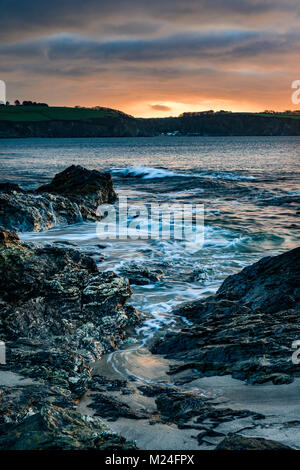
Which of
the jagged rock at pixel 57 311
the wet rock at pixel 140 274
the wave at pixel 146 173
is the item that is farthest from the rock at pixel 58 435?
the wave at pixel 146 173

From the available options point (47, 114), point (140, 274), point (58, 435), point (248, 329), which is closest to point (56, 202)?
point (140, 274)

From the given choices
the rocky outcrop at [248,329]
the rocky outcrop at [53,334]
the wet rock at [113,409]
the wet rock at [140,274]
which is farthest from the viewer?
the wet rock at [140,274]

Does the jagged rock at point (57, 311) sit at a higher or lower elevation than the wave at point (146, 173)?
lower

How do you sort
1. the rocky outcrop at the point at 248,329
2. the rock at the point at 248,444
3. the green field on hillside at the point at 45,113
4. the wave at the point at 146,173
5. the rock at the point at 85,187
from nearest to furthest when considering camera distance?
the rock at the point at 248,444 → the rocky outcrop at the point at 248,329 → the rock at the point at 85,187 → the wave at the point at 146,173 → the green field on hillside at the point at 45,113

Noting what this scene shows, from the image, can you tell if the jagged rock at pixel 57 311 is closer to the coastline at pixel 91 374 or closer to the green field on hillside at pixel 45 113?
the coastline at pixel 91 374

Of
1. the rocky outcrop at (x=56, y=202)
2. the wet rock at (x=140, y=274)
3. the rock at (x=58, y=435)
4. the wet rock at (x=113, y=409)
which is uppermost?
the rocky outcrop at (x=56, y=202)

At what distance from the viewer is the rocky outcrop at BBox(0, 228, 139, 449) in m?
2.48

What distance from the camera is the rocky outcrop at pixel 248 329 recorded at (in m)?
3.93

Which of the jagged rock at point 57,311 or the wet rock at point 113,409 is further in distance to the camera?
the jagged rock at point 57,311

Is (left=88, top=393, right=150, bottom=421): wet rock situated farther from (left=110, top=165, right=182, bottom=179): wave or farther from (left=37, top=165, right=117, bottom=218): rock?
(left=110, top=165, right=182, bottom=179): wave

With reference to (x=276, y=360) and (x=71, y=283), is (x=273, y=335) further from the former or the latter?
(x=71, y=283)

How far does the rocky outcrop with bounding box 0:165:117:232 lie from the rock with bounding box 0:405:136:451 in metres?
9.93

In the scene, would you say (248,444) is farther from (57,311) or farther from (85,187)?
(85,187)

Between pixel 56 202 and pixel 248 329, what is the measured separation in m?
10.4
